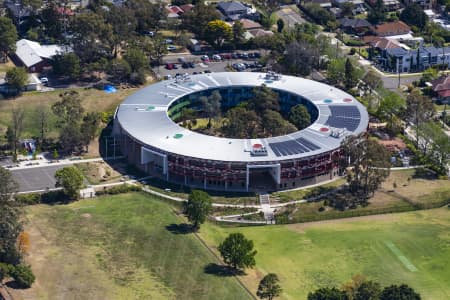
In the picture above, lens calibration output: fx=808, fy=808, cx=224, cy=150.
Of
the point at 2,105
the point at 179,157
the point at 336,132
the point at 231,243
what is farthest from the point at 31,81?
the point at 231,243

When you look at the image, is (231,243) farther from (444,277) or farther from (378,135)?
(378,135)

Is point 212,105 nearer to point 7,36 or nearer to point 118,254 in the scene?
point 118,254

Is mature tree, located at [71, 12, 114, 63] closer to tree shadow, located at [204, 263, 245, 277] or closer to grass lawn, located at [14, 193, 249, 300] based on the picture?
grass lawn, located at [14, 193, 249, 300]

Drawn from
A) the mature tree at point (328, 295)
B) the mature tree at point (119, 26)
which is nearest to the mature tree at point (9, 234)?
the mature tree at point (328, 295)

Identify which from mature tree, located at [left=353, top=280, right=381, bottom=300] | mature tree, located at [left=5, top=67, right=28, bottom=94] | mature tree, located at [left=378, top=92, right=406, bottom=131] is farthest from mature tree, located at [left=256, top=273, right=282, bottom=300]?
mature tree, located at [left=5, top=67, right=28, bottom=94]

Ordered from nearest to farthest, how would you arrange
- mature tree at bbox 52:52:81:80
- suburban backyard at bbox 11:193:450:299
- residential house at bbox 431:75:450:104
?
suburban backyard at bbox 11:193:450:299, residential house at bbox 431:75:450:104, mature tree at bbox 52:52:81:80

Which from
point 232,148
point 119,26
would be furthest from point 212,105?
point 119,26
